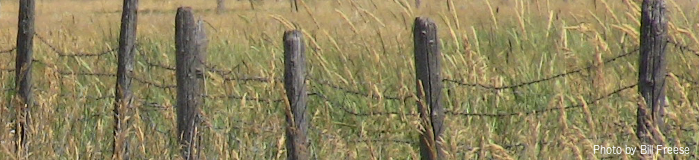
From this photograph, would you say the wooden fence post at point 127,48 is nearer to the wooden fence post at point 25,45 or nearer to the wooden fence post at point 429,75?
the wooden fence post at point 25,45

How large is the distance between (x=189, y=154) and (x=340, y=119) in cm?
110

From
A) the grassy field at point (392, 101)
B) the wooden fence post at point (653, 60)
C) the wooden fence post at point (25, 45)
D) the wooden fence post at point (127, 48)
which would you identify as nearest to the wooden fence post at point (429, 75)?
the grassy field at point (392, 101)

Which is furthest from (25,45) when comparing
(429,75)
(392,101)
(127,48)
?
(429,75)

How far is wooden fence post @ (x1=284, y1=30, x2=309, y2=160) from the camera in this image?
393cm

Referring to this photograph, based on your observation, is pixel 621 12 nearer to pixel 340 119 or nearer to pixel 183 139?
pixel 340 119

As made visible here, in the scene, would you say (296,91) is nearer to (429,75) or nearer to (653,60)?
(429,75)

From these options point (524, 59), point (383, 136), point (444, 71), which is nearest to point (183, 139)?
point (383, 136)

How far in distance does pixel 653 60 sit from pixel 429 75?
2.57 feet

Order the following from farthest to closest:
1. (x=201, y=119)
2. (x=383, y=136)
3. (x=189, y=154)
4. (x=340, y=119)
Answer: (x=340, y=119)
(x=383, y=136)
(x=201, y=119)
(x=189, y=154)

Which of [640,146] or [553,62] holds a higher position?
[553,62]

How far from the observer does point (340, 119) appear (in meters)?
5.04

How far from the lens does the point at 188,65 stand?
4.35m

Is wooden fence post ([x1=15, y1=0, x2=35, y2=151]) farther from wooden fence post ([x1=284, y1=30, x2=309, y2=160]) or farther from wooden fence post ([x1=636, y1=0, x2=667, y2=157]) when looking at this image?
wooden fence post ([x1=636, y1=0, x2=667, y2=157])

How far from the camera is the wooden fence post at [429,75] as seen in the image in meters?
3.78
